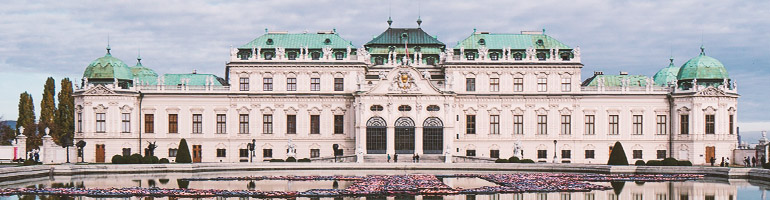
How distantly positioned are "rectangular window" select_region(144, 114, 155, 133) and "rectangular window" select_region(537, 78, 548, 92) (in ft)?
118

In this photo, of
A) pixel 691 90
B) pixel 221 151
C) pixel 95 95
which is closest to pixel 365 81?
pixel 221 151

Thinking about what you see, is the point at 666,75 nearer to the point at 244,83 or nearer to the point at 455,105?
the point at 455,105

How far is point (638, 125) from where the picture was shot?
8425 centimetres

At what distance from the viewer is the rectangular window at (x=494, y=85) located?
8350cm

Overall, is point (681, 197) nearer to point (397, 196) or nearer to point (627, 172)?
point (397, 196)

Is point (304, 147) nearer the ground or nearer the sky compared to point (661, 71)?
nearer the ground

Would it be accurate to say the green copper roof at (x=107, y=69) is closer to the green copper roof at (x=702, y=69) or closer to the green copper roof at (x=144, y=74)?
the green copper roof at (x=144, y=74)

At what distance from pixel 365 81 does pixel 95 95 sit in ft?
80.3

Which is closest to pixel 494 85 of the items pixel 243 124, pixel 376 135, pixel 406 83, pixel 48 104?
pixel 406 83

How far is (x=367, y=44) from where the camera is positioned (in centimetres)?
8631

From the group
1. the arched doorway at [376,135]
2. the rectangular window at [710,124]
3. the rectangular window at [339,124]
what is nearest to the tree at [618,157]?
the rectangular window at [710,124]

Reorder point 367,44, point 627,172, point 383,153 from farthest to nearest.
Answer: point 367,44 → point 383,153 → point 627,172

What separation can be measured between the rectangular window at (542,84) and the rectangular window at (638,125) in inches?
352

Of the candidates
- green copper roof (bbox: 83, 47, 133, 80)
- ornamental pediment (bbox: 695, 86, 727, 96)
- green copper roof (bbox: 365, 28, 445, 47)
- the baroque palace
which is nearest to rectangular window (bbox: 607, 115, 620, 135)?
the baroque palace
